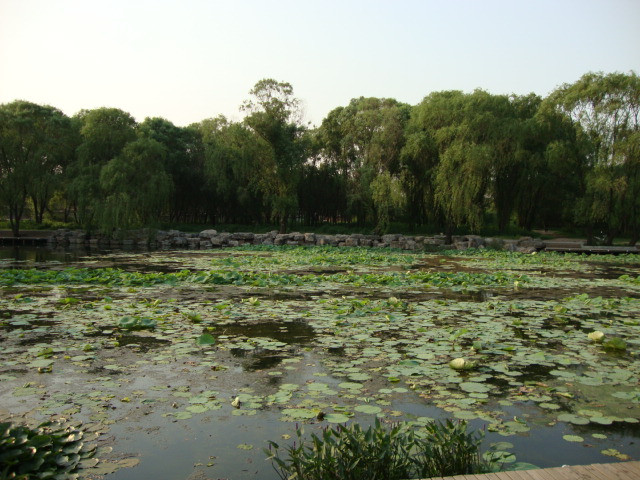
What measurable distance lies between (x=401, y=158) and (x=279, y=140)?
730 centimetres

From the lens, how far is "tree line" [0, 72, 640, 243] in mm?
23078

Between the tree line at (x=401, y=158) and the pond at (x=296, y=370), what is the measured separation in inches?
643

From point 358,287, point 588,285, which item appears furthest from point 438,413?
point 588,285

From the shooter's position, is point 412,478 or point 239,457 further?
point 239,457

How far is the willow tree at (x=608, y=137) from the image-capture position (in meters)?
22.6

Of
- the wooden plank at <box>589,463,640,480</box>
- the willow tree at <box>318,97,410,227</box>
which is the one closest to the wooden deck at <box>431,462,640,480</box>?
the wooden plank at <box>589,463,640,480</box>

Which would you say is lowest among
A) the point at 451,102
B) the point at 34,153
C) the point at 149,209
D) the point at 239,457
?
the point at 239,457

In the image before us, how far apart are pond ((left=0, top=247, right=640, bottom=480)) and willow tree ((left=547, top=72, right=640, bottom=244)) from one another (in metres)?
17.0

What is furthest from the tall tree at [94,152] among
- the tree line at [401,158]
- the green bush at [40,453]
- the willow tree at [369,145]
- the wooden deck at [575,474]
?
the wooden deck at [575,474]

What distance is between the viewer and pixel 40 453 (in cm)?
262

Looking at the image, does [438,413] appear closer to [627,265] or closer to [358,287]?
[358,287]

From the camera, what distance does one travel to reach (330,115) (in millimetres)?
34281

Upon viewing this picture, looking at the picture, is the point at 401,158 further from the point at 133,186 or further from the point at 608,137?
the point at 133,186

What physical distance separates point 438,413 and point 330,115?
3227 centimetres
